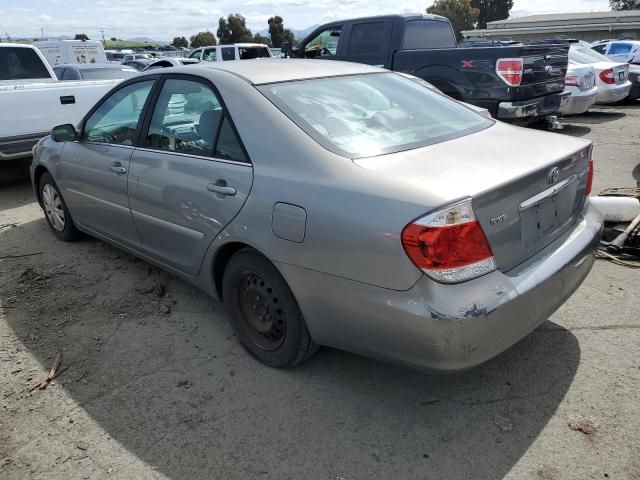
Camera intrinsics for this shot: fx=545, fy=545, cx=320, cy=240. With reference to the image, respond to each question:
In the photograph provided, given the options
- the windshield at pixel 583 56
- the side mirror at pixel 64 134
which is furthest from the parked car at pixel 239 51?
the side mirror at pixel 64 134

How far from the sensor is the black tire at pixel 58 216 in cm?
506

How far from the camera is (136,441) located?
265 cm

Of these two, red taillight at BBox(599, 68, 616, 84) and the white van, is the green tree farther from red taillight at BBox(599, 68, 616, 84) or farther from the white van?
red taillight at BBox(599, 68, 616, 84)

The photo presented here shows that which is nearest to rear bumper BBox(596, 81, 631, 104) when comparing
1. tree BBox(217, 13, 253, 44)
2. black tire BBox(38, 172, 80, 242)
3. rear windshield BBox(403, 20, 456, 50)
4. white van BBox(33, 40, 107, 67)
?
rear windshield BBox(403, 20, 456, 50)

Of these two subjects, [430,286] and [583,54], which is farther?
[583,54]

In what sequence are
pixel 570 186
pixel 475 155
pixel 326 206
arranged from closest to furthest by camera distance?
1. pixel 326 206
2. pixel 475 155
3. pixel 570 186

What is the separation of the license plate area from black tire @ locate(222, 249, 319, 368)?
1206mm

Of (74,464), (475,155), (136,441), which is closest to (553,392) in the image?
(475,155)

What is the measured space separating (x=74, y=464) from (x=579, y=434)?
7.70 feet

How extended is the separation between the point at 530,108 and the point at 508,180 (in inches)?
235

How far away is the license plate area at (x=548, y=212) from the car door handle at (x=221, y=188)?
58.9 inches

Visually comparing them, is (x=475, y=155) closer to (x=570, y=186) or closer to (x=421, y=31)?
(x=570, y=186)

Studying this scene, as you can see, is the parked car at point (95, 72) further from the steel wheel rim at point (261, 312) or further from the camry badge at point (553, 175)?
the camry badge at point (553, 175)

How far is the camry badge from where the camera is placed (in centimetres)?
270
